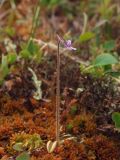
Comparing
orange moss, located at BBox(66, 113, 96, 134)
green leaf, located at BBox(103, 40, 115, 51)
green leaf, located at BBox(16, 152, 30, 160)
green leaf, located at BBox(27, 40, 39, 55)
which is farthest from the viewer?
green leaf, located at BBox(103, 40, 115, 51)

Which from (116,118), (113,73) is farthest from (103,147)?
(113,73)

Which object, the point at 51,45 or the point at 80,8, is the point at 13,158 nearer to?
the point at 51,45

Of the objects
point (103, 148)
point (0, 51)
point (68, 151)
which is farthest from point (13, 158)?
point (0, 51)

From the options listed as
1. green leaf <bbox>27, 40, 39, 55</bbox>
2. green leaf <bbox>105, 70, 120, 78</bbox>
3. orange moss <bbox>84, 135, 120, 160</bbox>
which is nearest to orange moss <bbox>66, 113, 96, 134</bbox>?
orange moss <bbox>84, 135, 120, 160</bbox>

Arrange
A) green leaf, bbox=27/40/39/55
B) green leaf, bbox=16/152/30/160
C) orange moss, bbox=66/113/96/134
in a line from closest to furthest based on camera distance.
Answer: green leaf, bbox=16/152/30/160 → orange moss, bbox=66/113/96/134 → green leaf, bbox=27/40/39/55

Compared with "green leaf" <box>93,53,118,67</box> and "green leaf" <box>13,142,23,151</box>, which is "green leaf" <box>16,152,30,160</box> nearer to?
"green leaf" <box>13,142,23,151</box>

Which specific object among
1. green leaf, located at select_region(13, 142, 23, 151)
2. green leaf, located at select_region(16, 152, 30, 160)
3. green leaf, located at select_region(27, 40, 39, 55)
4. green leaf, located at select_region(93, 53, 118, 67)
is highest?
green leaf, located at select_region(27, 40, 39, 55)

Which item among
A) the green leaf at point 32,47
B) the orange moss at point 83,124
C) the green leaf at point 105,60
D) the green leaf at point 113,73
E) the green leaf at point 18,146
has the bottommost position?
the green leaf at point 18,146

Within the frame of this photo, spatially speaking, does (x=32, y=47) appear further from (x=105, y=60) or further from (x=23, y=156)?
(x=23, y=156)

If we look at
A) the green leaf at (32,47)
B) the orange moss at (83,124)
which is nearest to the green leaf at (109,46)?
the green leaf at (32,47)

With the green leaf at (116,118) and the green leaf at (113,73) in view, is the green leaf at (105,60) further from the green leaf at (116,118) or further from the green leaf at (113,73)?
the green leaf at (116,118)

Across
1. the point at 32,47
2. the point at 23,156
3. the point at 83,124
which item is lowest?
the point at 23,156
